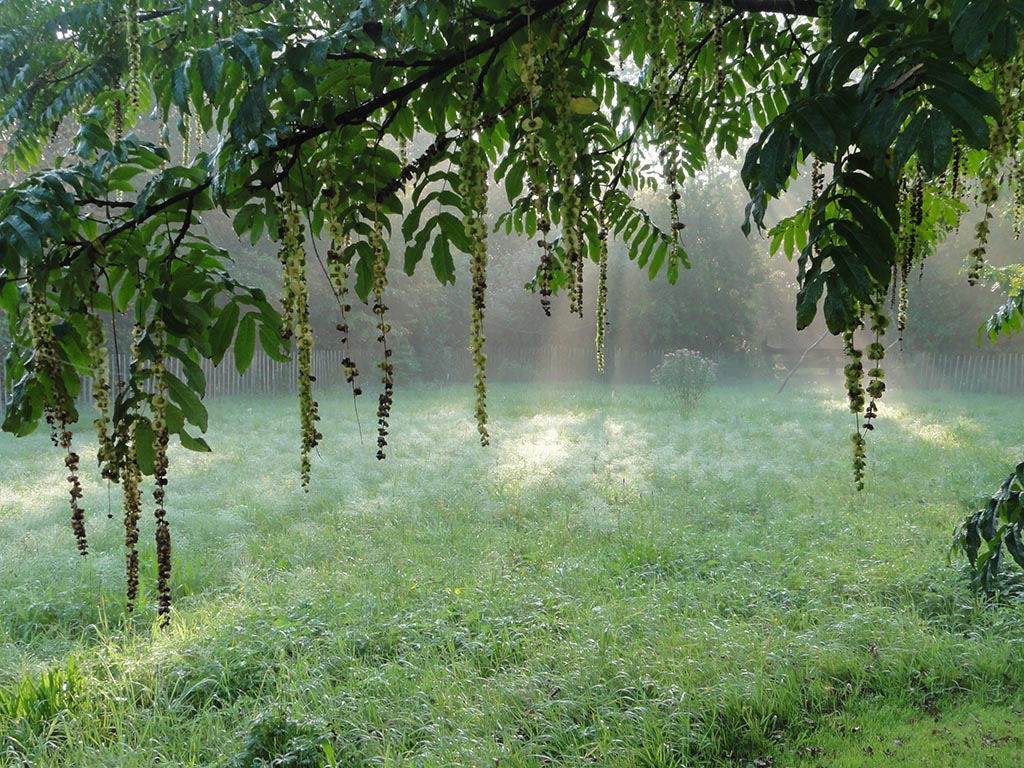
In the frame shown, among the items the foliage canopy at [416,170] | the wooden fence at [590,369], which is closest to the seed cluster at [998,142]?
the foliage canopy at [416,170]

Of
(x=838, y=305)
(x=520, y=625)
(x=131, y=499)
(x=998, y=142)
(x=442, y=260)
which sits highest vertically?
(x=998, y=142)

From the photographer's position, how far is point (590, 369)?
19844mm

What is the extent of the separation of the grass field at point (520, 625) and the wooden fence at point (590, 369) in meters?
7.86

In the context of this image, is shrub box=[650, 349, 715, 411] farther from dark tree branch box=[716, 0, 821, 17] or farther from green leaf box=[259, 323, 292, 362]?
green leaf box=[259, 323, 292, 362]

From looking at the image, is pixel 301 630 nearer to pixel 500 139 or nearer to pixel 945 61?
pixel 500 139

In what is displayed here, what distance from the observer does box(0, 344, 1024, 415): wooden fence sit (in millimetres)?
15773

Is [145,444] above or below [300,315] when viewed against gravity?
below

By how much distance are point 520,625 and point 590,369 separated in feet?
52.0

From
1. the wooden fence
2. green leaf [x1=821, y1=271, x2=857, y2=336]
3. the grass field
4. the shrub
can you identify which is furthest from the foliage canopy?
the wooden fence

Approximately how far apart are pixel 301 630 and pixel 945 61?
12.3 ft

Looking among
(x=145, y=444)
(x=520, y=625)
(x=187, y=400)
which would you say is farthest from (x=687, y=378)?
(x=145, y=444)

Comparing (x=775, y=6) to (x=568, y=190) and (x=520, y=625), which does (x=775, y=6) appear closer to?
(x=568, y=190)

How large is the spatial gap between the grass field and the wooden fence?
25.8 feet

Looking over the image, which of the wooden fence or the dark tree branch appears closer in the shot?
the dark tree branch
